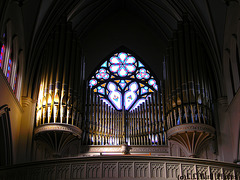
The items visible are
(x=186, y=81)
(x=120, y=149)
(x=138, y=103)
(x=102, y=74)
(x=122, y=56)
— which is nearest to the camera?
(x=186, y=81)

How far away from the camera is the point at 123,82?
1906 cm

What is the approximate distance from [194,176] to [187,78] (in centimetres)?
504

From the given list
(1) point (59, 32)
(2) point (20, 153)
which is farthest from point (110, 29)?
(2) point (20, 153)

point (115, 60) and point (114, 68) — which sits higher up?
point (115, 60)

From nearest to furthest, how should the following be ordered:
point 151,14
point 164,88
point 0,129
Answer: point 0,129
point 164,88
point 151,14

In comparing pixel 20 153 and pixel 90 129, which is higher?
pixel 90 129

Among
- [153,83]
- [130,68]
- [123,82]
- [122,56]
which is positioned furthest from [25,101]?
[153,83]

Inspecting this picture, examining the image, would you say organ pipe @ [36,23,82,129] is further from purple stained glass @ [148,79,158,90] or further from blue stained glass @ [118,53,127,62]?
purple stained glass @ [148,79,158,90]

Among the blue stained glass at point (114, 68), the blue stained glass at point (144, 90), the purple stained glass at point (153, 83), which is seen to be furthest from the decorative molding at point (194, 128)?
the blue stained glass at point (114, 68)

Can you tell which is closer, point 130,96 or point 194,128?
point 194,128

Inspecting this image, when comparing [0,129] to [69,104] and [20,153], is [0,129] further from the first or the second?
[69,104]

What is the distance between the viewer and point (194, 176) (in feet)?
38.3

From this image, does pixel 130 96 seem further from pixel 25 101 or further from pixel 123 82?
pixel 25 101

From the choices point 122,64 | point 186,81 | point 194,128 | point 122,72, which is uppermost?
point 122,64
